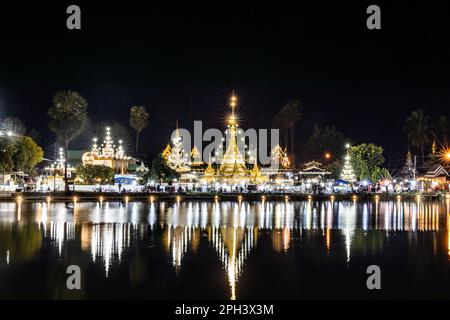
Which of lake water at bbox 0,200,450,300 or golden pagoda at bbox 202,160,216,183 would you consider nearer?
lake water at bbox 0,200,450,300

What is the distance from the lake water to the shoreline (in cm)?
1606

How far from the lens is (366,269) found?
15.7m

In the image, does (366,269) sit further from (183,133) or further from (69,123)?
(183,133)

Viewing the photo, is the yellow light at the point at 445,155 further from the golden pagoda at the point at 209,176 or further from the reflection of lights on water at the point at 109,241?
the reflection of lights on water at the point at 109,241

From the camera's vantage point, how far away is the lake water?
Result: 44.2 ft

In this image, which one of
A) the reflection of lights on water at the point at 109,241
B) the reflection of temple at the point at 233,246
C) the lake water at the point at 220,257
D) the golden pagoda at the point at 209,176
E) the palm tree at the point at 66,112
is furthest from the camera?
the golden pagoda at the point at 209,176

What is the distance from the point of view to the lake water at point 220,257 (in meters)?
13.5

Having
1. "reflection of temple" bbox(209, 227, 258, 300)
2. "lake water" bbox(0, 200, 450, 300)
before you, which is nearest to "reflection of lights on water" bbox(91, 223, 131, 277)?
"lake water" bbox(0, 200, 450, 300)

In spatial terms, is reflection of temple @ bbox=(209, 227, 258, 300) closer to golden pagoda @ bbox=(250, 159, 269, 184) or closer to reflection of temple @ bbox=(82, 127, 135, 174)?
golden pagoda @ bbox=(250, 159, 269, 184)

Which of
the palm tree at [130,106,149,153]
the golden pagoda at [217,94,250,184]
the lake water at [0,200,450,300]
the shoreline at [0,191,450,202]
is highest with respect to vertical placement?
the palm tree at [130,106,149,153]

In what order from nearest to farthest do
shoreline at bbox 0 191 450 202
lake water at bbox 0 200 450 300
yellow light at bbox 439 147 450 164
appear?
1. lake water at bbox 0 200 450 300
2. shoreline at bbox 0 191 450 202
3. yellow light at bbox 439 147 450 164

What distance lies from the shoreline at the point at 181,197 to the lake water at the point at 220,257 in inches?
632

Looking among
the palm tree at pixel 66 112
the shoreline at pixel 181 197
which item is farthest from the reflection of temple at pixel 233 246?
the palm tree at pixel 66 112

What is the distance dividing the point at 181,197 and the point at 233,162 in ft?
63.0
